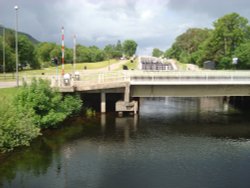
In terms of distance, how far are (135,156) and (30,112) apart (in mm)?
10105

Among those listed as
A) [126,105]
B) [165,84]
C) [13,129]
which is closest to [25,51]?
[126,105]

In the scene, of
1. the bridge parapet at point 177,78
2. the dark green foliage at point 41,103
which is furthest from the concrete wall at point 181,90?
the dark green foliage at point 41,103

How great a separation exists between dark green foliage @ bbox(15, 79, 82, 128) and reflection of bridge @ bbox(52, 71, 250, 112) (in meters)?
4.81

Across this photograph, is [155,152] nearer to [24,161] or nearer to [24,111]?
[24,161]

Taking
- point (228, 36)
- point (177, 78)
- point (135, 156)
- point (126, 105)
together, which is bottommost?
point (135, 156)

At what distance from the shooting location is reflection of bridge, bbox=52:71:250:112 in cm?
3638

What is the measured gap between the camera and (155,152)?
24500 millimetres

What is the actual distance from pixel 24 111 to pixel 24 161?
6.06 m

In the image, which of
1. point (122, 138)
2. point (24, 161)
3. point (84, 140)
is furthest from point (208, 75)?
point (24, 161)

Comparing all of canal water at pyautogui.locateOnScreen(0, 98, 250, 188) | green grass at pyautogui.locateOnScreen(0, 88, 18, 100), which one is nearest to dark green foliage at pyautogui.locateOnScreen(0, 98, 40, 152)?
canal water at pyautogui.locateOnScreen(0, 98, 250, 188)

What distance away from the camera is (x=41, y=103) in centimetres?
2869

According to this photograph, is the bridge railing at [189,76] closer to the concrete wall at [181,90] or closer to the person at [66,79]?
the concrete wall at [181,90]

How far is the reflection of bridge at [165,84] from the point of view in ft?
119

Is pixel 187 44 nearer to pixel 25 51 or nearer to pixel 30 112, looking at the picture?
pixel 25 51
